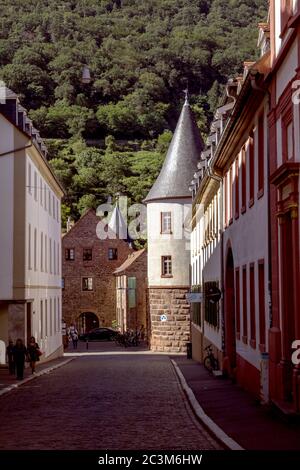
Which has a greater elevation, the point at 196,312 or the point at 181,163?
the point at 181,163

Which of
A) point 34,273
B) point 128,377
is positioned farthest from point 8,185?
point 128,377

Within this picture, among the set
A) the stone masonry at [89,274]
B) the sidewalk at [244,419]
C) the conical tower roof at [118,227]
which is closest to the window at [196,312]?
the sidewalk at [244,419]

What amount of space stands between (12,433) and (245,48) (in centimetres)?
16091

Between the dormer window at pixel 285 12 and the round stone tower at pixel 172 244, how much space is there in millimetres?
37993

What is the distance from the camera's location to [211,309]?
1375 inches

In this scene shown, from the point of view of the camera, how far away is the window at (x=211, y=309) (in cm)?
3192

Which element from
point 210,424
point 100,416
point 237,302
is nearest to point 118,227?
point 237,302

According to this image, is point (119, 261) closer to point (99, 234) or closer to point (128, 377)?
point (99, 234)

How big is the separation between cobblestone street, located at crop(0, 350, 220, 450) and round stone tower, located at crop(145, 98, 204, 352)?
2533 cm

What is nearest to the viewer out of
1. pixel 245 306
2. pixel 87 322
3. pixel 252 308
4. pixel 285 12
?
pixel 285 12

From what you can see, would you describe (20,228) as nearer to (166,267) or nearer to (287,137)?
(166,267)

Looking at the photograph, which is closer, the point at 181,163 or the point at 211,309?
the point at 211,309

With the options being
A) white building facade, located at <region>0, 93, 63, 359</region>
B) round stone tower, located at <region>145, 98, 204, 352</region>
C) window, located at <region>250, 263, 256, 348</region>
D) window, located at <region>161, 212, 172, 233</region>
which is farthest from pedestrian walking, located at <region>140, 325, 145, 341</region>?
window, located at <region>250, 263, 256, 348</region>

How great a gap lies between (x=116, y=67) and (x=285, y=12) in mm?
166829
